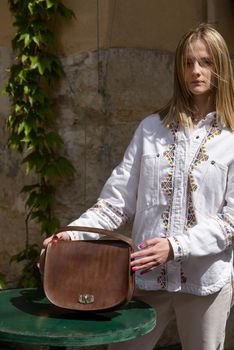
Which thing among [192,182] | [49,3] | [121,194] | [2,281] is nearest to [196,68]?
[192,182]

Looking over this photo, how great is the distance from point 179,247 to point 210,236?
0.11m

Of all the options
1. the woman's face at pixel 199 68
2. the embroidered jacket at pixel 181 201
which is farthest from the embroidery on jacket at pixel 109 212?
the woman's face at pixel 199 68

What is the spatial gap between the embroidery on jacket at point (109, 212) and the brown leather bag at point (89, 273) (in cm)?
25

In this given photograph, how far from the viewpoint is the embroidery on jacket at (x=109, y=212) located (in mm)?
2701

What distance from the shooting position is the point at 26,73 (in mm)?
3619

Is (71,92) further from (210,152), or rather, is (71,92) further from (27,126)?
(210,152)

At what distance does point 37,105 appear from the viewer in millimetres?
3602

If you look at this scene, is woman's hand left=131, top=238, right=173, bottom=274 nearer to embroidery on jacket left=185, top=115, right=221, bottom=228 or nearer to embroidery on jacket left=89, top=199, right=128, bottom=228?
embroidery on jacket left=185, top=115, right=221, bottom=228

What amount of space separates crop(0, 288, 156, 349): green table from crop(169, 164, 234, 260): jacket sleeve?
0.77 feet

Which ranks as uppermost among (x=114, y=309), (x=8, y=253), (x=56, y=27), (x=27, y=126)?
(x=56, y=27)

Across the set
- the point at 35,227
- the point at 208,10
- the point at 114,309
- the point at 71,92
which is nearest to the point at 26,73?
the point at 71,92

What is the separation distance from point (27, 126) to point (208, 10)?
3.70ft

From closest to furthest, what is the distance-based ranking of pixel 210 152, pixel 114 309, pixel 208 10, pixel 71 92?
pixel 114 309
pixel 210 152
pixel 71 92
pixel 208 10

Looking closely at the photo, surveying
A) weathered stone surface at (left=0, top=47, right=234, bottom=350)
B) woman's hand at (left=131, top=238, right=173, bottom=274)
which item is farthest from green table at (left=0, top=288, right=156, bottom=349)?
weathered stone surface at (left=0, top=47, right=234, bottom=350)
